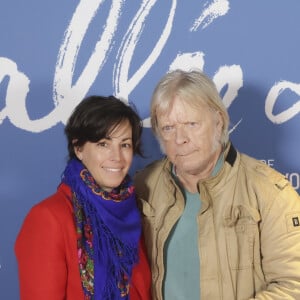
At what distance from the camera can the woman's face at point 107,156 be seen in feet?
4.07

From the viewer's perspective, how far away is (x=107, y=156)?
1241 mm

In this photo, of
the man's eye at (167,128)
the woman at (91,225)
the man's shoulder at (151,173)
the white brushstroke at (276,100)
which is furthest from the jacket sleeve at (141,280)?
the white brushstroke at (276,100)

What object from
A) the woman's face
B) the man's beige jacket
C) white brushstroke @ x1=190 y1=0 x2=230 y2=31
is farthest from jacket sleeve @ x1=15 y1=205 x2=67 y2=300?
white brushstroke @ x1=190 y1=0 x2=230 y2=31

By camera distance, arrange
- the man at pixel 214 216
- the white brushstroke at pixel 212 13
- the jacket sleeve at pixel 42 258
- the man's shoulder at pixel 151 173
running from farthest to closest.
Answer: the white brushstroke at pixel 212 13
the man's shoulder at pixel 151 173
the man at pixel 214 216
the jacket sleeve at pixel 42 258

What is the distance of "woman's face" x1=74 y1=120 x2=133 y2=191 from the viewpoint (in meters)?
1.24

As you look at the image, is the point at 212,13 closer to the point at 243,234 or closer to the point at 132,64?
the point at 132,64

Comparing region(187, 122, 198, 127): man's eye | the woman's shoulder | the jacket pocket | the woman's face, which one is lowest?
the jacket pocket

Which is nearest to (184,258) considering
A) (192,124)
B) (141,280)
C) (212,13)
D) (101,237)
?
(141,280)

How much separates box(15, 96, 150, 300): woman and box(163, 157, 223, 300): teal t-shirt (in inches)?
2.6

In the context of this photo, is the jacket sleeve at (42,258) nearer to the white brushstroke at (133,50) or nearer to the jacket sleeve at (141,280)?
the jacket sleeve at (141,280)

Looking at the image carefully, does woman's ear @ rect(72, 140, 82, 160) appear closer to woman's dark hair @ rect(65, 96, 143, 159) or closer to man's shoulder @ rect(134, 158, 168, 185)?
woman's dark hair @ rect(65, 96, 143, 159)

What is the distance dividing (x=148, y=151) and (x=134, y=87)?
0.21 m

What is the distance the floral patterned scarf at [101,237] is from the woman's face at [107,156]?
0.02 meters

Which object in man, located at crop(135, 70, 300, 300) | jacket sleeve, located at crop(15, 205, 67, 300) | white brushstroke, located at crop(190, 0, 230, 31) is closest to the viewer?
jacket sleeve, located at crop(15, 205, 67, 300)
